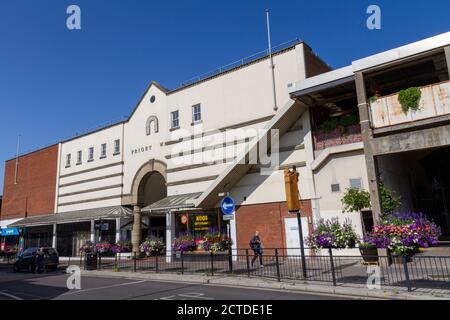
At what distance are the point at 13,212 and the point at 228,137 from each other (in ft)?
111

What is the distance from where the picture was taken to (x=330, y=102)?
2091cm

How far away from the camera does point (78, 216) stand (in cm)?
3388

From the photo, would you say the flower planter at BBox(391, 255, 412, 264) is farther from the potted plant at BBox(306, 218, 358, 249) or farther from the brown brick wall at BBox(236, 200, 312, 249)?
the brown brick wall at BBox(236, 200, 312, 249)

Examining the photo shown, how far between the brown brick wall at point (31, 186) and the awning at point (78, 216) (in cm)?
159

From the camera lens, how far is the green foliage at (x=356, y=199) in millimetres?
17188

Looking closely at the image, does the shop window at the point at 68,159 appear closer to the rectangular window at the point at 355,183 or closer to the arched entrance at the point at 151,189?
the arched entrance at the point at 151,189

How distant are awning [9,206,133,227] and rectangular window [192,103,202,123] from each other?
10.0 meters

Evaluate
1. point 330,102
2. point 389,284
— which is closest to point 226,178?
point 330,102

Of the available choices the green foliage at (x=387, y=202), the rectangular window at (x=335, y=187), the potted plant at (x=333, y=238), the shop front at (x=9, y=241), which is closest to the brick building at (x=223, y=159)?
the rectangular window at (x=335, y=187)

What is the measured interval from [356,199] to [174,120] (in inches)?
640

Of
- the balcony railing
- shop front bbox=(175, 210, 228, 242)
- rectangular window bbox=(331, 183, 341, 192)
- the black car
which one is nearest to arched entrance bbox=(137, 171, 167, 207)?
shop front bbox=(175, 210, 228, 242)

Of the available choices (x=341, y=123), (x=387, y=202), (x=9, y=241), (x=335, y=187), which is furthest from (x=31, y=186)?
(x=387, y=202)

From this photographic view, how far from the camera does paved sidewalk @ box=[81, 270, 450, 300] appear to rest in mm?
9797

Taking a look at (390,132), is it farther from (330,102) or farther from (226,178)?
(226,178)
